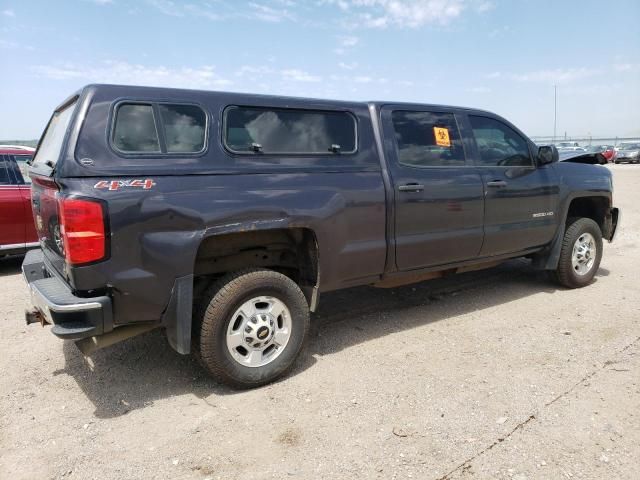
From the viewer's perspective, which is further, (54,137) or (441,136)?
(441,136)

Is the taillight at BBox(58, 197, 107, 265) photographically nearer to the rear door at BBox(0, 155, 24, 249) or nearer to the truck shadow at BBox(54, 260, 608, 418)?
the truck shadow at BBox(54, 260, 608, 418)

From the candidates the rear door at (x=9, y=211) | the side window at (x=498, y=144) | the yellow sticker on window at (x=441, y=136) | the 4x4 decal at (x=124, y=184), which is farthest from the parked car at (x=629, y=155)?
the 4x4 decal at (x=124, y=184)

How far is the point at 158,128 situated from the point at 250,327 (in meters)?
1.40

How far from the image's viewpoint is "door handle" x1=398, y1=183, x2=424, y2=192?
12.7 feet

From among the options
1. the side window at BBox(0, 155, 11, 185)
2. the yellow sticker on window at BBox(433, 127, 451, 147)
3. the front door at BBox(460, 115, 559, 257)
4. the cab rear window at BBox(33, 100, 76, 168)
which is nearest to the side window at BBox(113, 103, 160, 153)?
the cab rear window at BBox(33, 100, 76, 168)

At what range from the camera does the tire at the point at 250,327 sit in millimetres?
3098

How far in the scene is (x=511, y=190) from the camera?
4660mm

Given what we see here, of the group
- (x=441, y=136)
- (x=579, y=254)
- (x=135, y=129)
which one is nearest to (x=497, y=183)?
(x=441, y=136)

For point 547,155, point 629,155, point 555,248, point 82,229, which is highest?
point 629,155

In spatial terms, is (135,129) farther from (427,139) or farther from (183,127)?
(427,139)

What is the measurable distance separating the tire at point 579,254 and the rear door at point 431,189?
145cm

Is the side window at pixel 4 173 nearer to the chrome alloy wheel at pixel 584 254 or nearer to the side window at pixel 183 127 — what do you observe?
the side window at pixel 183 127

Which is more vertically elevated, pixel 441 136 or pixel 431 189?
pixel 441 136

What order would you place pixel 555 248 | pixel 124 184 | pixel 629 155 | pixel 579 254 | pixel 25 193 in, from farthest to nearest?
pixel 629 155, pixel 25 193, pixel 579 254, pixel 555 248, pixel 124 184
